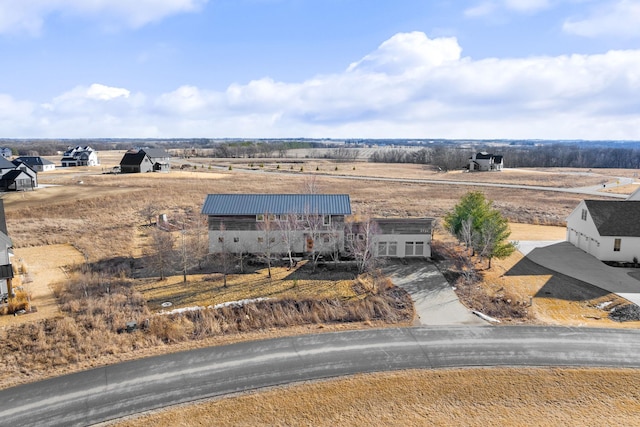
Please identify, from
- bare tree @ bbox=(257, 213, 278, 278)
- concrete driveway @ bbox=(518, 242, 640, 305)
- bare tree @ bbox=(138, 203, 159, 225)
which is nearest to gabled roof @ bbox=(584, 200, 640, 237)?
concrete driveway @ bbox=(518, 242, 640, 305)

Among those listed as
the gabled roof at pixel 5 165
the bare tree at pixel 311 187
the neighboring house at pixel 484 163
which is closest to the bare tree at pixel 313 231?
the bare tree at pixel 311 187

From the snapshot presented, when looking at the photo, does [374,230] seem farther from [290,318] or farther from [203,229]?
[203,229]

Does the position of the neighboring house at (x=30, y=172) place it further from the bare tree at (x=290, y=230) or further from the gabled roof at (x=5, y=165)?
the bare tree at (x=290, y=230)

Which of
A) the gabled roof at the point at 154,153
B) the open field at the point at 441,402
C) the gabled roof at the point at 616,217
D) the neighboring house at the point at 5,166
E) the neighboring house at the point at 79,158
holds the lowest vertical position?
the open field at the point at 441,402

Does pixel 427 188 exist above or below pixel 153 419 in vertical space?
→ above

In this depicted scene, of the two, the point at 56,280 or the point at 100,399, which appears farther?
the point at 56,280

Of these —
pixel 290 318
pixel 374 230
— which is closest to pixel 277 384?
pixel 290 318
